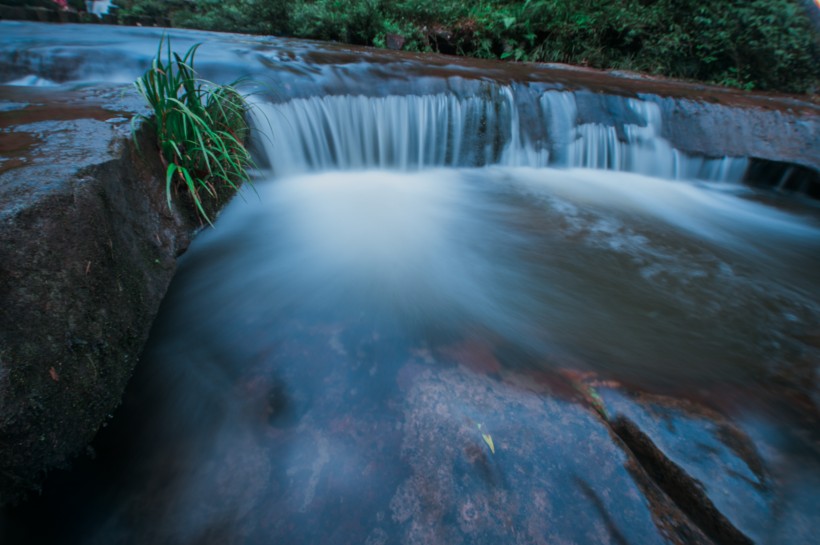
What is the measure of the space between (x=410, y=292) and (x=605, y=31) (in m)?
8.78

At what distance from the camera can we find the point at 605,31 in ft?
27.3

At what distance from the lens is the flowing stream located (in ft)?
4.82

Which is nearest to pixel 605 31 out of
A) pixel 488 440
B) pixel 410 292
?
pixel 410 292

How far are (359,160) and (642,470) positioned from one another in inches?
160

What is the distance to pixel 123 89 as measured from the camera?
9.57ft

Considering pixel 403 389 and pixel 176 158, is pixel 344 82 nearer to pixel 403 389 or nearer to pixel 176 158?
pixel 176 158

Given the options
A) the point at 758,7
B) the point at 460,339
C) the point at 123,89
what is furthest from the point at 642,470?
the point at 758,7

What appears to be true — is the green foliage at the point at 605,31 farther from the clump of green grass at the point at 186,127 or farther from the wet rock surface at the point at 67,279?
the wet rock surface at the point at 67,279

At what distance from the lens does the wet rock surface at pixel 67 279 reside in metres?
1.25

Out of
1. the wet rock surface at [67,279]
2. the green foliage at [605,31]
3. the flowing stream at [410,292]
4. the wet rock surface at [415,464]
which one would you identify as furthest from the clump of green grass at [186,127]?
the green foliage at [605,31]

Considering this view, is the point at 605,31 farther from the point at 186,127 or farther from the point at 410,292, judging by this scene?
the point at 186,127

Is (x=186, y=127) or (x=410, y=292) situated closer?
(x=186, y=127)

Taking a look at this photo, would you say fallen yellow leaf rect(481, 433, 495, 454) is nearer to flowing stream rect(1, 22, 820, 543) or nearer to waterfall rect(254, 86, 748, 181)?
flowing stream rect(1, 22, 820, 543)

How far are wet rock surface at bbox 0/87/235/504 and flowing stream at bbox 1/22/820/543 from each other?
0.18m
